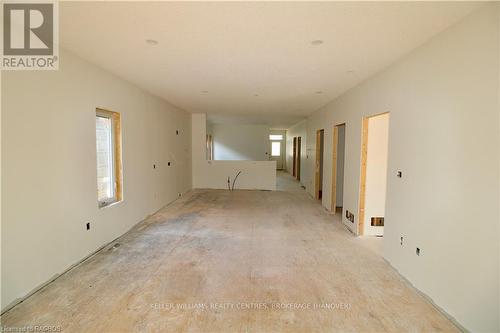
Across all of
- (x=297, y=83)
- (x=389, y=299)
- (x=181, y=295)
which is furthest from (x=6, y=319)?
(x=297, y=83)

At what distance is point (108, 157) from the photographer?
13.2 ft

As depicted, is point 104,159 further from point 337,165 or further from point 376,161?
point 337,165

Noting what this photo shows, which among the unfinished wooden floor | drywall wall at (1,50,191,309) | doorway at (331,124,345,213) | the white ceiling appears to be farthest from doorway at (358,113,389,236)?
drywall wall at (1,50,191,309)

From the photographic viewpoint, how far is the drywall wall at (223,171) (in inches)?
348

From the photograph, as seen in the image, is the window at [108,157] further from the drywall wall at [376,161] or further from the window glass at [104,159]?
the drywall wall at [376,161]

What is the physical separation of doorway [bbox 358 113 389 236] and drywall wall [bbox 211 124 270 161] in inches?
348

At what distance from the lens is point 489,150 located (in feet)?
5.98

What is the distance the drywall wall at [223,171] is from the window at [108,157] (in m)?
4.69

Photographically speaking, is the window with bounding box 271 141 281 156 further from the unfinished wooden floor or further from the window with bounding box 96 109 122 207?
the window with bounding box 96 109 122 207

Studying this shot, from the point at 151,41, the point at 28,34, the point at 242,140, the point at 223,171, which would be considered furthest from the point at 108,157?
the point at 242,140

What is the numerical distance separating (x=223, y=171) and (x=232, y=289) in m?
6.52

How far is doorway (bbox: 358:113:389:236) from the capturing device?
161 inches

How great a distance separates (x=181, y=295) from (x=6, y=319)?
53.3 inches

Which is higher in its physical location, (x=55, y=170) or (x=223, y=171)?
(x=55, y=170)
